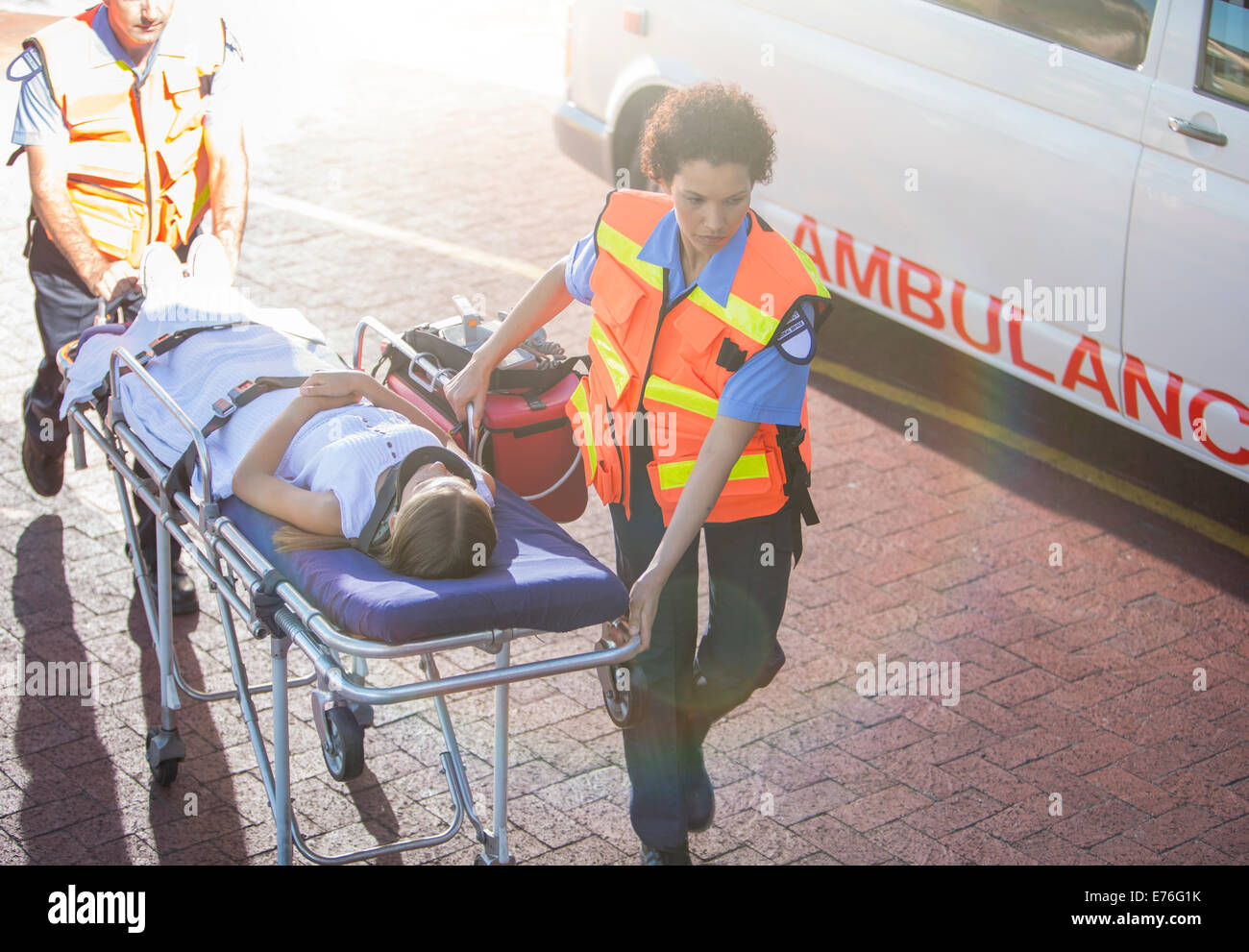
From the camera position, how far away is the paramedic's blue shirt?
335cm

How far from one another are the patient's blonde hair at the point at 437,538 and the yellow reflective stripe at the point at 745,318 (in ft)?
2.25

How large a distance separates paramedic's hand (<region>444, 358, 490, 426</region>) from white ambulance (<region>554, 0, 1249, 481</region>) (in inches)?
105

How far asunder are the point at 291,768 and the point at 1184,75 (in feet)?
12.3

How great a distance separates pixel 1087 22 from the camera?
5.50m

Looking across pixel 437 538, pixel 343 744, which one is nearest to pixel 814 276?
pixel 437 538

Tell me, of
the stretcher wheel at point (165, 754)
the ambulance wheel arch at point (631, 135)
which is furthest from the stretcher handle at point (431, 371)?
the ambulance wheel arch at point (631, 135)

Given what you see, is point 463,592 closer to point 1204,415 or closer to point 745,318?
point 745,318

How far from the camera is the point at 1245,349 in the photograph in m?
5.03

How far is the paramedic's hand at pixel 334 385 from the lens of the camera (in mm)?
3783

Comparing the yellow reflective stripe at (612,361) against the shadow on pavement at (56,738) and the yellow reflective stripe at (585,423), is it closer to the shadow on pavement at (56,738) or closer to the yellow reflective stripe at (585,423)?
the yellow reflective stripe at (585,423)

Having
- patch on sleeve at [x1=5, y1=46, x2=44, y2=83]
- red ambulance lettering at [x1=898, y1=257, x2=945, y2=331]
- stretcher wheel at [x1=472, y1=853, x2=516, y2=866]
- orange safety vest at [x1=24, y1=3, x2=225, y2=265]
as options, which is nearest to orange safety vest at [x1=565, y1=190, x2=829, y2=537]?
stretcher wheel at [x1=472, y1=853, x2=516, y2=866]

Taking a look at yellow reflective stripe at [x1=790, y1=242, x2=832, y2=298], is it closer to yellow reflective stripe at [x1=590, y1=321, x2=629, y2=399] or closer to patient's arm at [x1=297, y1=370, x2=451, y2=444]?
yellow reflective stripe at [x1=590, y1=321, x2=629, y2=399]

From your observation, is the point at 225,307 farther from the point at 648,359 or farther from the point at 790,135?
the point at 790,135
